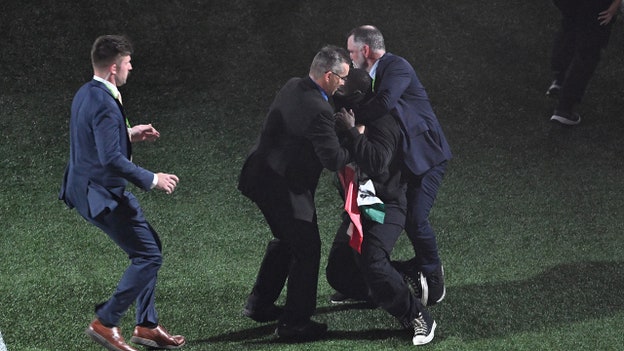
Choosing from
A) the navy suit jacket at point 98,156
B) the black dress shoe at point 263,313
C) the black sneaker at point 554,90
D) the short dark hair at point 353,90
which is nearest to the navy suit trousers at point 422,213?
the short dark hair at point 353,90

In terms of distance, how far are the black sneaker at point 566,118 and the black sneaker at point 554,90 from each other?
0.40 meters

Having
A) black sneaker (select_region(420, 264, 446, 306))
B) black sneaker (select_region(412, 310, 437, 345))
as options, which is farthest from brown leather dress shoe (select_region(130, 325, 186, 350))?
black sneaker (select_region(420, 264, 446, 306))

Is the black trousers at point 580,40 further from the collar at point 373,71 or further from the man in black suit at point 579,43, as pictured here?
the collar at point 373,71

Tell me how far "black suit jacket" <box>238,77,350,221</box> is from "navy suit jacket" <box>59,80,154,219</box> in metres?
0.60

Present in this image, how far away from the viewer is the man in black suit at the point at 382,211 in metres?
4.78

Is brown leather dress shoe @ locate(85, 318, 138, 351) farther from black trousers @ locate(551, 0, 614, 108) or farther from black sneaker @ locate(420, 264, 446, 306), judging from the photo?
black trousers @ locate(551, 0, 614, 108)

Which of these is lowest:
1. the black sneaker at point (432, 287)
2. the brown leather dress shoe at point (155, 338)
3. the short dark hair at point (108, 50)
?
the black sneaker at point (432, 287)

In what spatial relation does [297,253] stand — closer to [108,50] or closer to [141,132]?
[141,132]

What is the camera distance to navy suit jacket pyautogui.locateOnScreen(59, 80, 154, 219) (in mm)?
4324

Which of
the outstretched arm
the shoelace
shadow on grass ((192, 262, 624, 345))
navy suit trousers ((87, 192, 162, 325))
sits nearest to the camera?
navy suit trousers ((87, 192, 162, 325))

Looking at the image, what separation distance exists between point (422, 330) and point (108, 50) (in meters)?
1.93

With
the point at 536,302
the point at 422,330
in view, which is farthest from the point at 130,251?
the point at 536,302

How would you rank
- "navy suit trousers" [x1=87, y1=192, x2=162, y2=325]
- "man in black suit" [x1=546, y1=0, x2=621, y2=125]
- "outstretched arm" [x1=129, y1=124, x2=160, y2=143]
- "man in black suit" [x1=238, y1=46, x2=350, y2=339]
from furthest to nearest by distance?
1. "man in black suit" [x1=546, y1=0, x2=621, y2=125]
2. "outstretched arm" [x1=129, y1=124, x2=160, y2=143]
3. "man in black suit" [x1=238, y1=46, x2=350, y2=339]
4. "navy suit trousers" [x1=87, y1=192, x2=162, y2=325]

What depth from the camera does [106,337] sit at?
4.55 m
